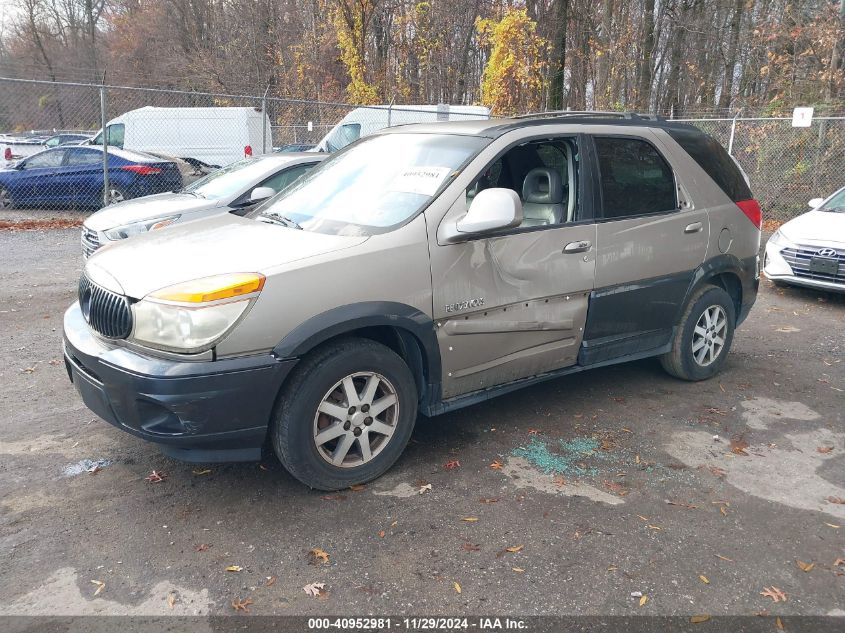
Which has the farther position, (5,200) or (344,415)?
(5,200)

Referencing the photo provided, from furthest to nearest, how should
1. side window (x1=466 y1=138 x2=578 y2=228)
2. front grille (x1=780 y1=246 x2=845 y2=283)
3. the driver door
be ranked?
front grille (x1=780 y1=246 x2=845 y2=283), side window (x1=466 y1=138 x2=578 y2=228), the driver door

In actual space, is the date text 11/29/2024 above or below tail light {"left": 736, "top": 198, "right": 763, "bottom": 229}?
below

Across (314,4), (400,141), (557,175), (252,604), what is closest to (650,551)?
(252,604)

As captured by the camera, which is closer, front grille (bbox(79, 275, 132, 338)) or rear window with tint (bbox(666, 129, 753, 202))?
front grille (bbox(79, 275, 132, 338))

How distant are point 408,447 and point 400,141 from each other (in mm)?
1948

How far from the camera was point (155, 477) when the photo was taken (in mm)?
3830

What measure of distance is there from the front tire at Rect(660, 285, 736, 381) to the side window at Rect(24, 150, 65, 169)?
13.5 metres

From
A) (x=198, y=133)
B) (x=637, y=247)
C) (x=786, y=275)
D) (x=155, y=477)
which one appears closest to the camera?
(x=155, y=477)

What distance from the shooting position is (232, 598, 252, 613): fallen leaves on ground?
2805mm

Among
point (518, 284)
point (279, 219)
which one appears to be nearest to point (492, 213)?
point (518, 284)

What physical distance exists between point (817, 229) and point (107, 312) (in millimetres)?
7919

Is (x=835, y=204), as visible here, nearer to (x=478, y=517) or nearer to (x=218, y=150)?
(x=478, y=517)

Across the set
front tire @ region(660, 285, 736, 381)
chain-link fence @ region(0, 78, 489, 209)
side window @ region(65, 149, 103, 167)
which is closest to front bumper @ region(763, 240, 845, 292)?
front tire @ region(660, 285, 736, 381)

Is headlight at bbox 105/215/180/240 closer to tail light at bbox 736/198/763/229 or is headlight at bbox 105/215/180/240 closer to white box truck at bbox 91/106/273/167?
tail light at bbox 736/198/763/229
